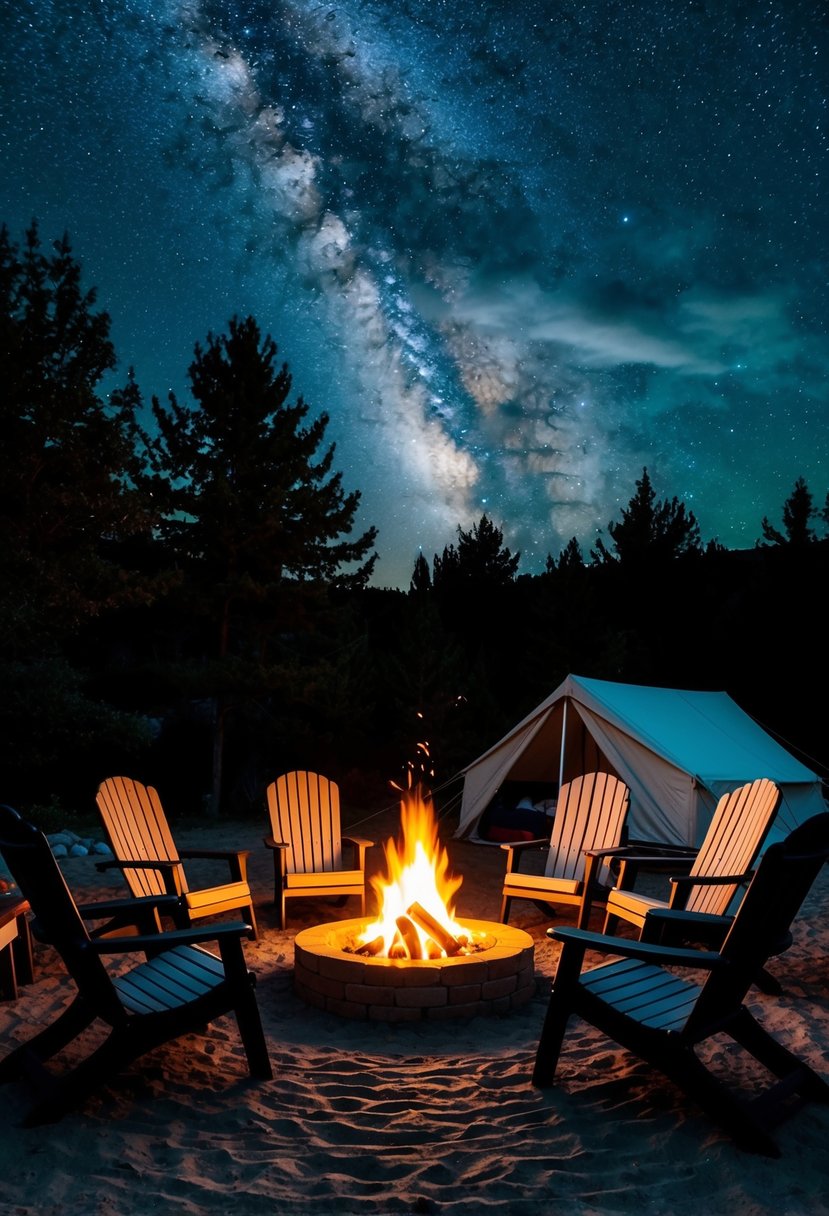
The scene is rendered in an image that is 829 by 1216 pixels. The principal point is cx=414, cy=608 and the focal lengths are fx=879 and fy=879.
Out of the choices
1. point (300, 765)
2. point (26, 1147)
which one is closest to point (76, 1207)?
point (26, 1147)

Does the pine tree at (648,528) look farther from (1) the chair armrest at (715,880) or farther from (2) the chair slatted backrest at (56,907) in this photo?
(2) the chair slatted backrest at (56,907)

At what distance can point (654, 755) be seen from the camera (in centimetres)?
803

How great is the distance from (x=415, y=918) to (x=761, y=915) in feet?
6.45

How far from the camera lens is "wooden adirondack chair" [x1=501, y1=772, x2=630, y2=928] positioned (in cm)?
531

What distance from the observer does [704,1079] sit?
2590 millimetres

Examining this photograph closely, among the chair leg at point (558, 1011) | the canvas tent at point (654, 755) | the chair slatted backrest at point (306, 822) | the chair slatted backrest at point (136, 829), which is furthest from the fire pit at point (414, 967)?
the canvas tent at point (654, 755)

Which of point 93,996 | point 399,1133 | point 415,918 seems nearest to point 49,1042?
point 93,996

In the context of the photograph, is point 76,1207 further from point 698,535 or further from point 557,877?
point 698,535

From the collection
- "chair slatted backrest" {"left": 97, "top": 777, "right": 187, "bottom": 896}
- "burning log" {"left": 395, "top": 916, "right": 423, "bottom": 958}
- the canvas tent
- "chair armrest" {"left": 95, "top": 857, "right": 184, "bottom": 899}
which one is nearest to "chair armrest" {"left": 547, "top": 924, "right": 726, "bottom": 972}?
"burning log" {"left": 395, "top": 916, "right": 423, "bottom": 958}

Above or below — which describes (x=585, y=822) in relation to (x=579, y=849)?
above

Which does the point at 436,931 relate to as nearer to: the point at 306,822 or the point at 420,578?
the point at 306,822

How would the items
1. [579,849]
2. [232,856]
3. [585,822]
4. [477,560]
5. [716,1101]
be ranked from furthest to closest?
[477,560]
[585,822]
[579,849]
[232,856]
[716,1101]

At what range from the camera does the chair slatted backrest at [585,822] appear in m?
5.79

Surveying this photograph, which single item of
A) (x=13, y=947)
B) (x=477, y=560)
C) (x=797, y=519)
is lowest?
(x=13, y=947)
